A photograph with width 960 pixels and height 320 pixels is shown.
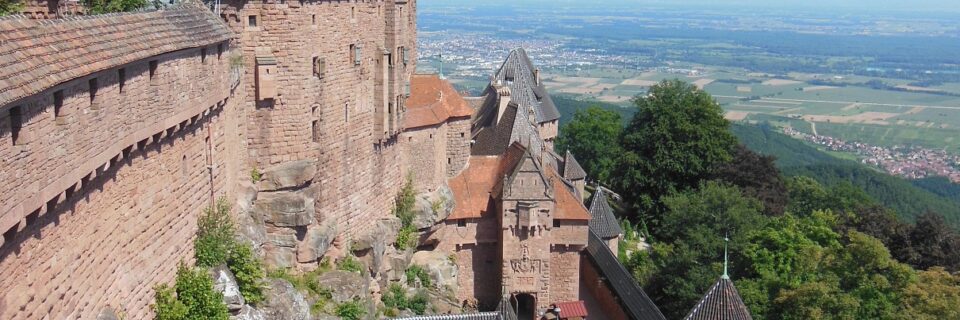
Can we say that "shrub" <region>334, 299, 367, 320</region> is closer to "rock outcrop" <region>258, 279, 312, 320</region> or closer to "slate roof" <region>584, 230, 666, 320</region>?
"rock outcrop" <region>258, 279, 312, 320</region>

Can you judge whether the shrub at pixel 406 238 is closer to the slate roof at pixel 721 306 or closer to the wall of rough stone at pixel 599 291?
the wall of rough stone at pixel 599 291

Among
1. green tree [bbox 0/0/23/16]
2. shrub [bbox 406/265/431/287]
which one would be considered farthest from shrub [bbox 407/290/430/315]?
green tree [bbox 0/0/23/16]

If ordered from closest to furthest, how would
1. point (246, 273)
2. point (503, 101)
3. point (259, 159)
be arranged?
point (246, 273) < point (259, 159) < point (503, 101)

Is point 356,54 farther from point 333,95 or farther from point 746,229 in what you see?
point 746,229

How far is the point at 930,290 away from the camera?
25172 mm

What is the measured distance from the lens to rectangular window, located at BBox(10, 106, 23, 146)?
9723mm

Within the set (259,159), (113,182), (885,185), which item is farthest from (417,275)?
(885,185)

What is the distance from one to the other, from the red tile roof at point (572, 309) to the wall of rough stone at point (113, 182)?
14851 mm

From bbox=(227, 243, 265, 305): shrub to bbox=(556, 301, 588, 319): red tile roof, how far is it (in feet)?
46.1

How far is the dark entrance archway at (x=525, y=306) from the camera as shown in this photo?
3064 cm

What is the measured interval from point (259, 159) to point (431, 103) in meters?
9.16

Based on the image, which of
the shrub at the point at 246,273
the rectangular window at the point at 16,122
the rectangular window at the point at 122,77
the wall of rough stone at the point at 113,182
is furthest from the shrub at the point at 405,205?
the rectangular window at the point at 16,122

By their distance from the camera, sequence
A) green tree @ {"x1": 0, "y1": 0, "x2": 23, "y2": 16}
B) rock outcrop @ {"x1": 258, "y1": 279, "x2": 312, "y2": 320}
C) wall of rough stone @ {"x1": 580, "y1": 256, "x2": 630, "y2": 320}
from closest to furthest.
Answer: green tree @ {"x1": 0, "y1": 0, "x2": 23, "y2": 16}, rock outcrop @ {"x1": 258, "y1": 279, "x2": 312, "y2": 320}, wall of rough stone @ {"x1": 580, "y1": 256, "x2": 630, "y2": 320}

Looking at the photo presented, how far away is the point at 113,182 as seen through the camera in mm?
12891
